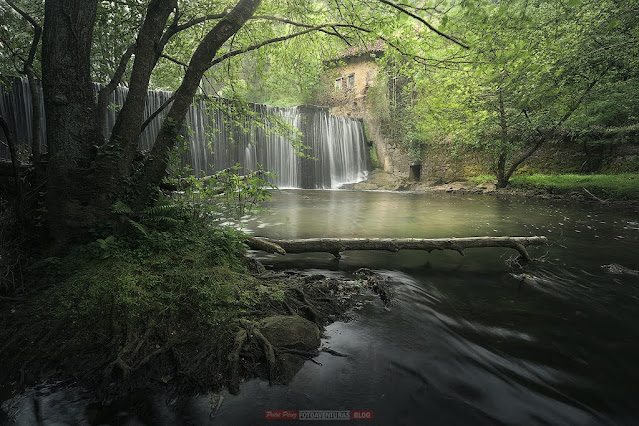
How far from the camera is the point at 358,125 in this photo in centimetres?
3155

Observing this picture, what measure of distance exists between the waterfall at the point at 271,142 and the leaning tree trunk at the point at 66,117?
1138 cm

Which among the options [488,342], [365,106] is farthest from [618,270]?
[365,106]

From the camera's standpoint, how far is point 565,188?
16.0 metres

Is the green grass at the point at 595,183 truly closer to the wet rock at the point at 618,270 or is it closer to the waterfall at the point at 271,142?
the wet rock at the point at 618,270

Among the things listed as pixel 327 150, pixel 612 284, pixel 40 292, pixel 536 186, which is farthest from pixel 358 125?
pixel 40 292

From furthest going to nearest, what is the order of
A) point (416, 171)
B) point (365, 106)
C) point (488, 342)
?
point (365, 106) → point (416, 171) → point (488, 342)

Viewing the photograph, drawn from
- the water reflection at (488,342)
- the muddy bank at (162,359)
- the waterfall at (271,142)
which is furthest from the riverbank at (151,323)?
the waterfall at (271,142)

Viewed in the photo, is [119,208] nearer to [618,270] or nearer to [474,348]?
[474,348]

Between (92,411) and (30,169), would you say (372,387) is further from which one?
(30,169)

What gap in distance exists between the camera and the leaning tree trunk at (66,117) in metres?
3.41

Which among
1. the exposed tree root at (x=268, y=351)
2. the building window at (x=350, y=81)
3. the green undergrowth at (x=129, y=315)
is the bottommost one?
the exposed tree root at (x=268, y=351)

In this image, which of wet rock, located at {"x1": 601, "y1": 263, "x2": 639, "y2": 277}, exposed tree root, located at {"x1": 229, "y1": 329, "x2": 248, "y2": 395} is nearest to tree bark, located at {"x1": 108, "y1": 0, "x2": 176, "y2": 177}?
exposed tree root, located at {"x1": 229, "y1": 329, "x2": 248, "y2": 395}

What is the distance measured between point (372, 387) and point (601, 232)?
963cm

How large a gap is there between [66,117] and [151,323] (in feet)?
8.61
